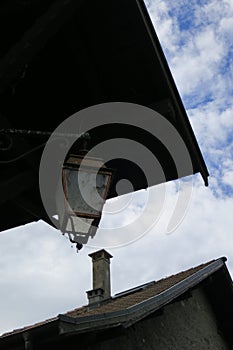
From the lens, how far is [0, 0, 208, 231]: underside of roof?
2.67 m

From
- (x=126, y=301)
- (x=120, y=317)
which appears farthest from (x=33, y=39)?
(x=126, y=301)

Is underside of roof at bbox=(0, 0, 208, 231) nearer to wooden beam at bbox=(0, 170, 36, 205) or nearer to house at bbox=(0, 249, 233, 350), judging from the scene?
wooden beam at bbox=(0, 170, 36, 205)

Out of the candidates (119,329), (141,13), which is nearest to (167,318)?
(119,329)

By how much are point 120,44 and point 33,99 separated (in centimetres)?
73

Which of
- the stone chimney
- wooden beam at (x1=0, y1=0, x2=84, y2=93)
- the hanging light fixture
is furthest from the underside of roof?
the stone chimney

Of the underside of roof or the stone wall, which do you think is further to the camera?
the stone wall

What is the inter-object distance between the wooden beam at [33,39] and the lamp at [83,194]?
2.05ft

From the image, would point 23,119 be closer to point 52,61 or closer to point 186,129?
point 52,61

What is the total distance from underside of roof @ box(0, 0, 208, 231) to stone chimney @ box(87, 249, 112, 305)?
885 cm

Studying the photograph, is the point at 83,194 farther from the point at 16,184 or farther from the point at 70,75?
the point at 70,75

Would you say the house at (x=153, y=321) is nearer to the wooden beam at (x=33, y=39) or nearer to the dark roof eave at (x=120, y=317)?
the dark roof eave at (x=120, y=317)

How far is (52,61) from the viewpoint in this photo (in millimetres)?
3070

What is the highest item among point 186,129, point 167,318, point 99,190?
point 167,318

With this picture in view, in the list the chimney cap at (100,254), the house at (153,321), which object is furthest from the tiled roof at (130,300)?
the chimney cap at (100,254)
